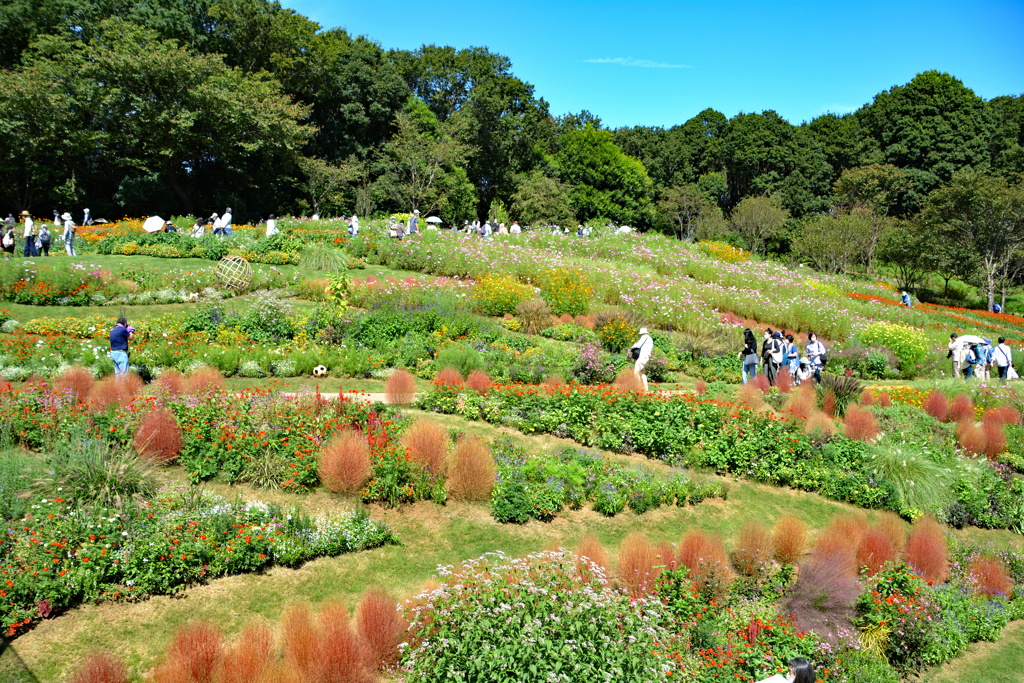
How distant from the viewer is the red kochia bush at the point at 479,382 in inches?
449

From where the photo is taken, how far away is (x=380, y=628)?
5082 mm

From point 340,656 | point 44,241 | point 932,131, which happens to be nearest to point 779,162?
point 932,131

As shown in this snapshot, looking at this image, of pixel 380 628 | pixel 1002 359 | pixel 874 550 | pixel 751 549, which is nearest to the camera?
pixel 380 628

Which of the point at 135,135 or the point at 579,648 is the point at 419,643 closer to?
the point at 579,648

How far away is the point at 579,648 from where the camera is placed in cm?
479

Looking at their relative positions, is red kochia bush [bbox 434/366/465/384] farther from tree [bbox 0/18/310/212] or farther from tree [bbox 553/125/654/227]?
tree [bbox 553/125/654/227]

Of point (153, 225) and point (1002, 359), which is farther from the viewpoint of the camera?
point (153, 225)

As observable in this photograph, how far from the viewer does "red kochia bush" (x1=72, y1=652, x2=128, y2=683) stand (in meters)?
4.41

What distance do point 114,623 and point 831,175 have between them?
229 ft

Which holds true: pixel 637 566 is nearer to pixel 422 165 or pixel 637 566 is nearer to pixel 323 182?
pixel 422 165

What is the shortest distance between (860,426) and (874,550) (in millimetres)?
4292

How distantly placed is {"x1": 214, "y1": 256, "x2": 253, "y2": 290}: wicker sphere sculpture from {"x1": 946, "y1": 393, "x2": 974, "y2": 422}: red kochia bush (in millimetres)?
17944

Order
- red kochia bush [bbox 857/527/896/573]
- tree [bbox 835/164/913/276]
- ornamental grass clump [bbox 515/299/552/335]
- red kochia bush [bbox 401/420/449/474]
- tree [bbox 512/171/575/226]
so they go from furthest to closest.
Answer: tree [bbox 835/164/913/276], tree [bbox 512/171/575/226], ornamental grass clump [bbox 515/299/552/335], red kochia bush [bbox 401/420/449/474], red kochia bush [bbox 857/527/896/573]

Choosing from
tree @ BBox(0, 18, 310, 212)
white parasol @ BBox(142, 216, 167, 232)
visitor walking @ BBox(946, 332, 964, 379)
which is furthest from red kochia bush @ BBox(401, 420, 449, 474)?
tree @ BBox(0, 18, 310, 212)
